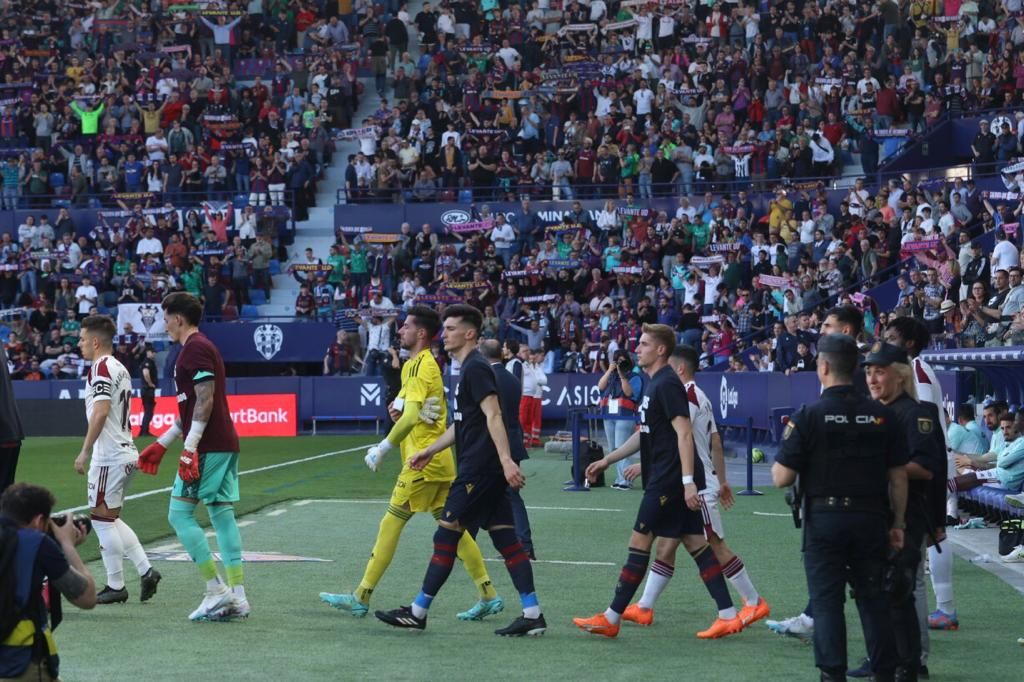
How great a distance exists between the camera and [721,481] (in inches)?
392

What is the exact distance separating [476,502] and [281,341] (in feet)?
91.0

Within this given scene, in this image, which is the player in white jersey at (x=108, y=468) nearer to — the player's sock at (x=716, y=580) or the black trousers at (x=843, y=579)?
the player's sock at (x=716, y=580)

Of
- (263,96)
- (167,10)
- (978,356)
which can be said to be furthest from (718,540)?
(167,10)

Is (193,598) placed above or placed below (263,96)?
below

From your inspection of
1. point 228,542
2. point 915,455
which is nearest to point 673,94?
point 228,542

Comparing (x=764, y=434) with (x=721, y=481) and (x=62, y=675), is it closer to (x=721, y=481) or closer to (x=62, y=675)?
(x=721, y=481)

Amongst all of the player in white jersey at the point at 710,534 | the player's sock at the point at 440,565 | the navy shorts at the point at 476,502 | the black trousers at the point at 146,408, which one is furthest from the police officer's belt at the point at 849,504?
the black trousers at the point at 146,408

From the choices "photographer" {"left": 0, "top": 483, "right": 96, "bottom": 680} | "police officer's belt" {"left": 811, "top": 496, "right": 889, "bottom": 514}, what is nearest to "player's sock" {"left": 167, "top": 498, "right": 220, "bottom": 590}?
"photographer" {"left": 0, "top": 483, "right": 96, "bottom": 680}

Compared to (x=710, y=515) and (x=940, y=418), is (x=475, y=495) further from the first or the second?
(x=940, y=418)

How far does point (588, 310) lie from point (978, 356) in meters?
17.1

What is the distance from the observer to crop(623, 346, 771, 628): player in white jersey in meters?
9.70

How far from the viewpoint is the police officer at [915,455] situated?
314 inches

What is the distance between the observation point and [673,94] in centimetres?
3834

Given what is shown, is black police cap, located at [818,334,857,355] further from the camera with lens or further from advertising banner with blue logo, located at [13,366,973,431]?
advertising banner with blue logo, located at [13,366,973,431]
